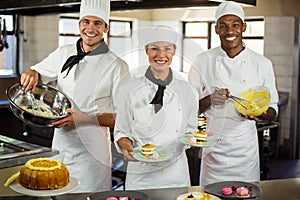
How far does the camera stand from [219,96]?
6.89 ft

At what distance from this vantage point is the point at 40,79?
2164 mm

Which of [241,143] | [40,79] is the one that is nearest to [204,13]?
[241,143]

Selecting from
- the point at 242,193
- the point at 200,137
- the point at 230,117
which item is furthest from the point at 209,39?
the point at 242,193

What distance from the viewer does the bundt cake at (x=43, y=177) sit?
1332mm

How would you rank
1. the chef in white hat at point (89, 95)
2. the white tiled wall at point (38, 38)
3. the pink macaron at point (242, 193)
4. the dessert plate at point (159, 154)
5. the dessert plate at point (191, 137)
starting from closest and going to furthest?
the pink macaron at point (242, 193)
the dessert plate at point (159, 154)
the dessert plate at point (191, 137)
the chef in white hat at point (89, 95)
the white tiled wall at point (38, 38)

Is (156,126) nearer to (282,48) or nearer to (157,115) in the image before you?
(157,115)

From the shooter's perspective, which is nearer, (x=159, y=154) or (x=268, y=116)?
(x=159, y=154)

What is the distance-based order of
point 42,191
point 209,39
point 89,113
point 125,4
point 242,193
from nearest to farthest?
point 42,191 → point 242,193 → point 89,113 → point 209,39 → point 125,4

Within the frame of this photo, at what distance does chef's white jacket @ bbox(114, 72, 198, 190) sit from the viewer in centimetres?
190

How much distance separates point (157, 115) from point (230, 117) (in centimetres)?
38

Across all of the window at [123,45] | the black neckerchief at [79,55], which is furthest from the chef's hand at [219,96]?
the black neckerchief at [79,55]

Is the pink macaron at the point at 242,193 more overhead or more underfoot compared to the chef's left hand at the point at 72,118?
more underfoot

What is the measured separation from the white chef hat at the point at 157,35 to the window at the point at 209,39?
0.39 feet

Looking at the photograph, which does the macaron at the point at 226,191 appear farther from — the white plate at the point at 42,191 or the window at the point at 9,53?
the window at the point at 9,53
